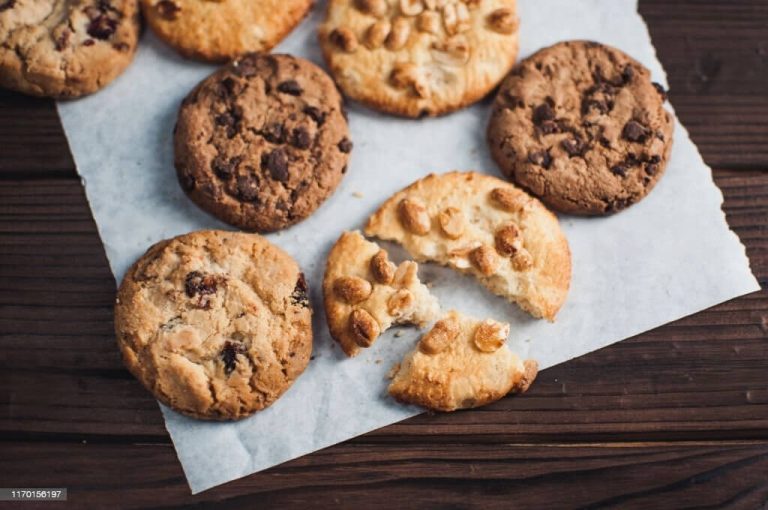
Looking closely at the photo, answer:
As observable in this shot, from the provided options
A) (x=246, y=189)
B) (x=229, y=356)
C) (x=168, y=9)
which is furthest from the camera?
(x=168, y=9)

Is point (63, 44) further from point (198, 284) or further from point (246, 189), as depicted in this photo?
point (198, 284)

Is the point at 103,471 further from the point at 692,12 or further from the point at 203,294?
the point at 692,12

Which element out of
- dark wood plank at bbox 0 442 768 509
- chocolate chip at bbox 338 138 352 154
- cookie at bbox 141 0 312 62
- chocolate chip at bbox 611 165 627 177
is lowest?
dark wood plank at bbox 0 442 768 509

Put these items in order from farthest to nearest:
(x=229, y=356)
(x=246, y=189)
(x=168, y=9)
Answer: (x=168, y=9) < (x=246, y=189) < (x=229, y=356)

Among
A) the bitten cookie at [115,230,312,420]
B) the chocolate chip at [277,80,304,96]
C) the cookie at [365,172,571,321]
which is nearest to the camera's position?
the bitten cookie at [115,230,312,420]

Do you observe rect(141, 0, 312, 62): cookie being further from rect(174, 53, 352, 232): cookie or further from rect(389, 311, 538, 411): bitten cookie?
rect(389, 311, 538, 411): bitten cookie

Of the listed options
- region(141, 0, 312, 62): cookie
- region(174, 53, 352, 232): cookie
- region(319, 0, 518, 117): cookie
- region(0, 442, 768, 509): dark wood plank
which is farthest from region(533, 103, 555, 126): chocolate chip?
region(0, 442, 768, 509): dark wood plank

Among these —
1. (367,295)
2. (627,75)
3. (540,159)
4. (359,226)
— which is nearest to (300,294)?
(367,295)
